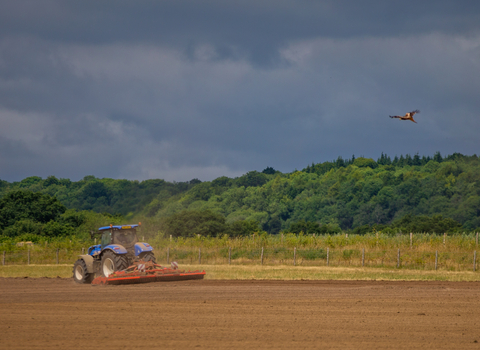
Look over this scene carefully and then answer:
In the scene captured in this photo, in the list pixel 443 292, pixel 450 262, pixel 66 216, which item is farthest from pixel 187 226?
pixel 443 292

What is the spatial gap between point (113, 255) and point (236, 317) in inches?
379

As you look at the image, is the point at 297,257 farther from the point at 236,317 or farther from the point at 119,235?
the point at 236,317

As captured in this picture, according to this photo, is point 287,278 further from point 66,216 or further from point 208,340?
point 66,216

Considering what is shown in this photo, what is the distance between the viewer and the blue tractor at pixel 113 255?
74.8 feet

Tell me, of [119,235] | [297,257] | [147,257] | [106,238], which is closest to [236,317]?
[147,257]

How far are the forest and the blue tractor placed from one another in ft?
135

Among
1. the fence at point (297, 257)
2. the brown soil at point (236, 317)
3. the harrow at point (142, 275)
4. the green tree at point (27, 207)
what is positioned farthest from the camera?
the green tree at point (27, 207)

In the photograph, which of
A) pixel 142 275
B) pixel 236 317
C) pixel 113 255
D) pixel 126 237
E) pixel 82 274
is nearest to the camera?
pixel 236 317

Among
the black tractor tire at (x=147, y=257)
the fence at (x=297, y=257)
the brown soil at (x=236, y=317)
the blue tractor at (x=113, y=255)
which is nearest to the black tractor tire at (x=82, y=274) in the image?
the blue tractor at (x=113, y=255)

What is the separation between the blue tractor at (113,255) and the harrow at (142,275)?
1.28 ft

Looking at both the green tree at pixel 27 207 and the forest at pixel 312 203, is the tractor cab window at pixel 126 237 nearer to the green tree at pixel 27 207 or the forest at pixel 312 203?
the forest at pixel 312 203

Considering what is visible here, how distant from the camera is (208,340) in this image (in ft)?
38.4

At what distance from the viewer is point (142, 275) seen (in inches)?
888

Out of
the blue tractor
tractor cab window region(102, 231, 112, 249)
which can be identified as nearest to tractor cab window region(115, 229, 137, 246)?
the blue tractor
